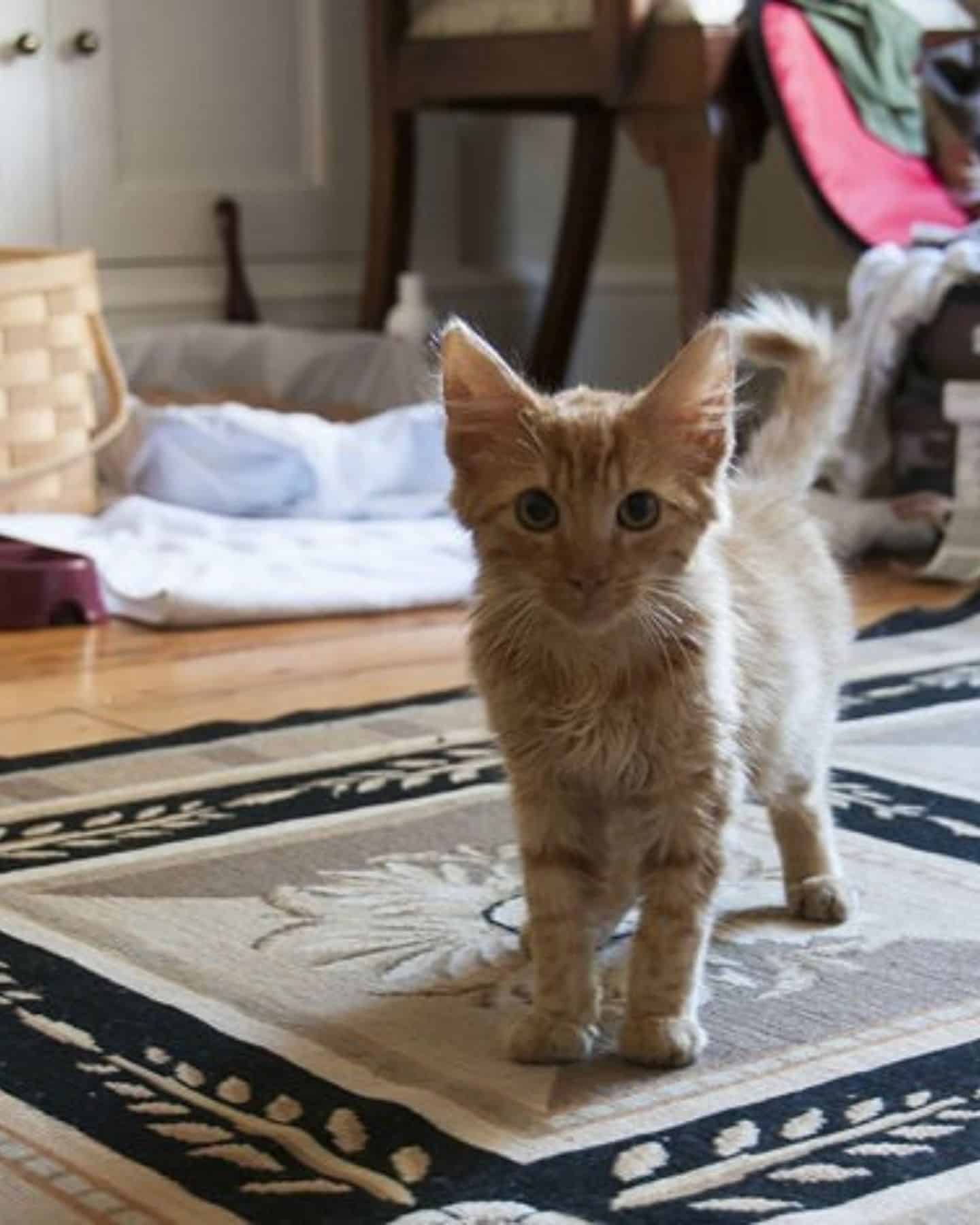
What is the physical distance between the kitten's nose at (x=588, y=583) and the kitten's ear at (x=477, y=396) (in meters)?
0.08

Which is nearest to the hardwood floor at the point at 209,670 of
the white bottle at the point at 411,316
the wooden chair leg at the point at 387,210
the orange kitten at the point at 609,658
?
the orange kitten at the point at 609,658

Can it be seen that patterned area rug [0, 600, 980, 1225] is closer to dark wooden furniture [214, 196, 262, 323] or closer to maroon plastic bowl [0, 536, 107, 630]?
maroon plastic bowl [0, 536, 107, 630]

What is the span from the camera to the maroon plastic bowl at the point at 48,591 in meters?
2.35

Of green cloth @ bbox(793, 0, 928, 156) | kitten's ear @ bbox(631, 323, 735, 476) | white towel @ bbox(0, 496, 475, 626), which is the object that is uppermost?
green cloth @ bbox(793, 0, 928, 156)

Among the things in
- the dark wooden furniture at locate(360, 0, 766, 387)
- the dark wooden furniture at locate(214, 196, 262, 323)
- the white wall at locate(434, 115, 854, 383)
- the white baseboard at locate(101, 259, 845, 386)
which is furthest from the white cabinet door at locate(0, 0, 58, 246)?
the white wall at locate(434, 115, 854, 383)

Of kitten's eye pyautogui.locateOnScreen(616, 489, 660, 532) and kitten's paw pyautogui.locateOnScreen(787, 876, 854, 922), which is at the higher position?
kitten's eye pyautogui.locateOnScreen(616, 489, 660, 532)

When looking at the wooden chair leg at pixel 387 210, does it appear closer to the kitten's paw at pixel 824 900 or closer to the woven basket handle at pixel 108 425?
the woven basket handle at pixel 108 425

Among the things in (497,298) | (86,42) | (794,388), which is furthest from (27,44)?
(794,388)

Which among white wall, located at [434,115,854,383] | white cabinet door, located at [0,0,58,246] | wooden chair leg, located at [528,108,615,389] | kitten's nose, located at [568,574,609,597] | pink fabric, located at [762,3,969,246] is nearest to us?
kitten's nose, located at [568,574,609,597]

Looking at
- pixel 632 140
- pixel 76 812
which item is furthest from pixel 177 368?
pixel 76 812

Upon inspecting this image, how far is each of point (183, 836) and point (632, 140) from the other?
5.36ft

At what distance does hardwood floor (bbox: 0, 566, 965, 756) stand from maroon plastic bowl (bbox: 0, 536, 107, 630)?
2 centimetres

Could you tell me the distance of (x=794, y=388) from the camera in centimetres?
156

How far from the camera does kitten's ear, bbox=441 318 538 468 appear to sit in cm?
120
